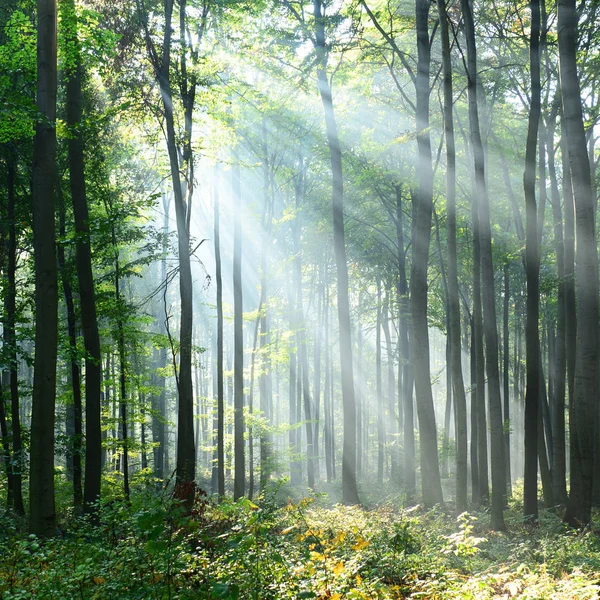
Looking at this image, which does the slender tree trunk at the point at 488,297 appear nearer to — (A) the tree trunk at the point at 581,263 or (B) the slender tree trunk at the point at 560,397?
(A) the tree trunk at the point at 581,263

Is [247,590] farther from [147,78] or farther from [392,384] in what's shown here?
[392,384]

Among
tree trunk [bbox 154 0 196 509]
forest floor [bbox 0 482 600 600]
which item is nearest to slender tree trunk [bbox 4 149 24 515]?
tree trunk [bbox 154 0 196 509]

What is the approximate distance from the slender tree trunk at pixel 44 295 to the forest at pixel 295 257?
0.11 feet

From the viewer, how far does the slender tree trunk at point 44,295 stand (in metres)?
7.90

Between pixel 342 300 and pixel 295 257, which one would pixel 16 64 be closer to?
pixel 342 300

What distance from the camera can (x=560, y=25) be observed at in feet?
30.6

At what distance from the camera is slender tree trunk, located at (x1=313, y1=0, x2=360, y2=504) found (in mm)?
13328

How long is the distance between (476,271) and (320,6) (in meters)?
8.14

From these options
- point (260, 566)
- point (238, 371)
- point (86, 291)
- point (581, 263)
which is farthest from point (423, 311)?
point (260, 566)

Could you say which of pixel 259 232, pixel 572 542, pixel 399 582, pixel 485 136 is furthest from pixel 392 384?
pixel 399 582

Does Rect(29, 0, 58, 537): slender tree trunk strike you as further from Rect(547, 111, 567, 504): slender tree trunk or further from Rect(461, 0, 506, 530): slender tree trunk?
Rect(547, 111, 567, 504): slender tree trunk

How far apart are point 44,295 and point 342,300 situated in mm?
7731

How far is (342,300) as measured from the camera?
1414cm

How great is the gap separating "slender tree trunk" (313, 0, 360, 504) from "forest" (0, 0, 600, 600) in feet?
0.24
